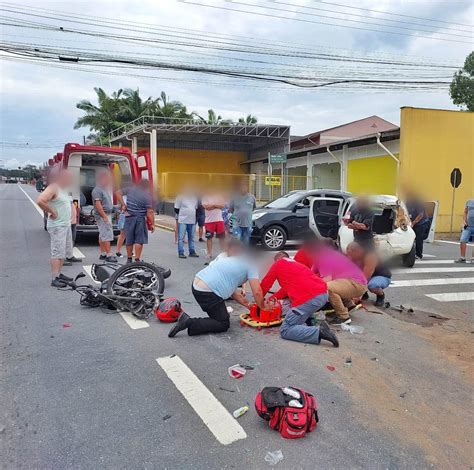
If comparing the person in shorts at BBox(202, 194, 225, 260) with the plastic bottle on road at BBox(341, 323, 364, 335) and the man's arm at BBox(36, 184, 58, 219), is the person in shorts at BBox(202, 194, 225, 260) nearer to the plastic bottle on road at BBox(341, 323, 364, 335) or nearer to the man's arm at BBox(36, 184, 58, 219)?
the man's arm at BBox(36, 184, 58, 219)

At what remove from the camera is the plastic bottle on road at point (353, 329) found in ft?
16.3

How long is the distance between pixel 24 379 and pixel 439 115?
1647 cm

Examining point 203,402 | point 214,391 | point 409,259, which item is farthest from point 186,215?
point 203,402

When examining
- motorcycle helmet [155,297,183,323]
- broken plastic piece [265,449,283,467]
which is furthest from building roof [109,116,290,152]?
broken plastic piece [265,449,283,467]

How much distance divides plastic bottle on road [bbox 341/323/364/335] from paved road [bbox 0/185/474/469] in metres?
0.14

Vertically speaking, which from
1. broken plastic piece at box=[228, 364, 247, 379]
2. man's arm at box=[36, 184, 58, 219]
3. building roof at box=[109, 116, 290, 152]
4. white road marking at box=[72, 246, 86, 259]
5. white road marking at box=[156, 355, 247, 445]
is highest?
building roof at box=[109, 116, 290, 152]

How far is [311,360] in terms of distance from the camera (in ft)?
13.4

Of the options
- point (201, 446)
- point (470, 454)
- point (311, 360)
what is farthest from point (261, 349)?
point (470, 454)

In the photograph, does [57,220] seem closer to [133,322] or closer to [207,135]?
[133,322]

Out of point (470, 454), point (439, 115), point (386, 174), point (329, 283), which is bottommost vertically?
point (470, 454)

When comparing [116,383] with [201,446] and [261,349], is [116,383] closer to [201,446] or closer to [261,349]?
[201,446]

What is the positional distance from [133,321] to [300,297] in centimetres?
200

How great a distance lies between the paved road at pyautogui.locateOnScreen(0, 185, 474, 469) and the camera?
266 centimetres

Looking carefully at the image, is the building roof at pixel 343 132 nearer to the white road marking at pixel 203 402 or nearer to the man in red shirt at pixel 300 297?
the man in red shirt at pixel 300 297
